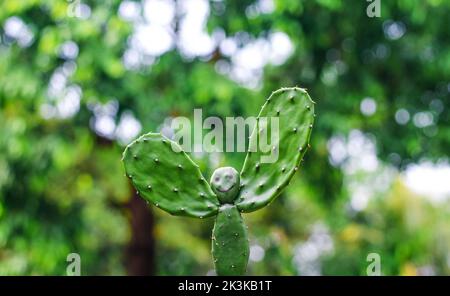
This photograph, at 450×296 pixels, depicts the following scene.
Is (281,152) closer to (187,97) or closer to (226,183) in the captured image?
(226,183)

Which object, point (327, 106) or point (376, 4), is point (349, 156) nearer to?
point (327, 106)

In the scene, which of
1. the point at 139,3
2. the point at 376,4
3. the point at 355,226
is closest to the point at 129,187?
the point at 139,3

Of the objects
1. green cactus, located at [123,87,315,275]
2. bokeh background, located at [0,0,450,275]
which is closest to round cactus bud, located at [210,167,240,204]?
green cactus, located at [123,87,315,275]

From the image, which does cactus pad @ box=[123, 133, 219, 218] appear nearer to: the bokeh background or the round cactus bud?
the round cactus bud

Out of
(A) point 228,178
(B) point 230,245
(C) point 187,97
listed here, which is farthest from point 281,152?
(C) point 187,97

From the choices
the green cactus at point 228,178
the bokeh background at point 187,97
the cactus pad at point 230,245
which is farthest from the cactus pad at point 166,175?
the bokeh background at point 187,97
